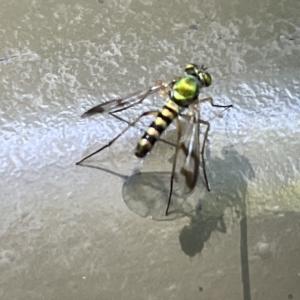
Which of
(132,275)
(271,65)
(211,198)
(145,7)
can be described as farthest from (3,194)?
(271,65)

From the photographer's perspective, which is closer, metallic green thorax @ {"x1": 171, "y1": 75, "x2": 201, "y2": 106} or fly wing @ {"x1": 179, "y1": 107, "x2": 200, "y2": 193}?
fly wing @ {"x1": 179, "y1": 107, "x2": 200, "y2": 193}

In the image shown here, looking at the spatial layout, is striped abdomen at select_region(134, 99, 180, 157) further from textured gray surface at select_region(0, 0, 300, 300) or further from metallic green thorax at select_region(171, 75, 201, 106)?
textured gray surface at select_region(0, 0, 300, 300)

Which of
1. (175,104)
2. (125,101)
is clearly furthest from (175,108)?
(125,101)

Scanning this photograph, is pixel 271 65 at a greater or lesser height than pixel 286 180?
greater

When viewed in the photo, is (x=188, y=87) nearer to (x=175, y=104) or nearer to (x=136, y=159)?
(x=175, y=104)

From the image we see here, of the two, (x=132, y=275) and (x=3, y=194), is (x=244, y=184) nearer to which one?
(x=132, y=275)

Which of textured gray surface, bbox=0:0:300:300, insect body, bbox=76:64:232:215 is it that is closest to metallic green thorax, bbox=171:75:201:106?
insect body, bbox=76:64:232:215
